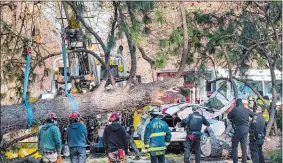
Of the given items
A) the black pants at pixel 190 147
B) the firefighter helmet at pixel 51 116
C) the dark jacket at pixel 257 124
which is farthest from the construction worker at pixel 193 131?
the firefighter helmet at pixel 51 116

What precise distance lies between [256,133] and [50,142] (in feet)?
15.8

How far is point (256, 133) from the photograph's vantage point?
14570 millimetres

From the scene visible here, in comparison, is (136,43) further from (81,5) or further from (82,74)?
(82,74)

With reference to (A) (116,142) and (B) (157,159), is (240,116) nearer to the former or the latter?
(B) (157,159)

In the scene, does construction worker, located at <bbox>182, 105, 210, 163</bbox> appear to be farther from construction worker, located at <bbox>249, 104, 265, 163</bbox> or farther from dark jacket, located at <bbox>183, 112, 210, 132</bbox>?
construction worker, located at <bbox>249, 104, 265, 163</bbox>

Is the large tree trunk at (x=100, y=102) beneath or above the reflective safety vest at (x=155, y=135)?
above

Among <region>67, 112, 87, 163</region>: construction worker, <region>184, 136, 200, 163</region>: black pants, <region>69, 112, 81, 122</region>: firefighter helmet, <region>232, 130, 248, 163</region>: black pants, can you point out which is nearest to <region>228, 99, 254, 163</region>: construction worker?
<region>232, 130, 248, 163</region>: black pants

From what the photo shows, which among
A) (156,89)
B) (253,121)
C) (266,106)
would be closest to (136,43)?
(156,89)

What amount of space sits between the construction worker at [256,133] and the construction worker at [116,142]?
3239 millimetres

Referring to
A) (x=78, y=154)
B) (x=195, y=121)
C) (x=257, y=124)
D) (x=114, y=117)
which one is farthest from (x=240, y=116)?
(x=78, y=154)

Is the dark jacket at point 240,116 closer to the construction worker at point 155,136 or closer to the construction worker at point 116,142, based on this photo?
the construction worker at point 155,136

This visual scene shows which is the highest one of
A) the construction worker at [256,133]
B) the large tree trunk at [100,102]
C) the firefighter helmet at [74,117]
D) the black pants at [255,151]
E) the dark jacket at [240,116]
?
the large tree trunk at [100,102]

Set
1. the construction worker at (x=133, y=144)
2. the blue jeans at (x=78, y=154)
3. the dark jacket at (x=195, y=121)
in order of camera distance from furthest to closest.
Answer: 1. the construction worker at (x=133, y=144)
2. the dark jacket at (x=195, y=121)
3. the blue jeans at (x=78, y=154)

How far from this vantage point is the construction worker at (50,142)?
12562mm
